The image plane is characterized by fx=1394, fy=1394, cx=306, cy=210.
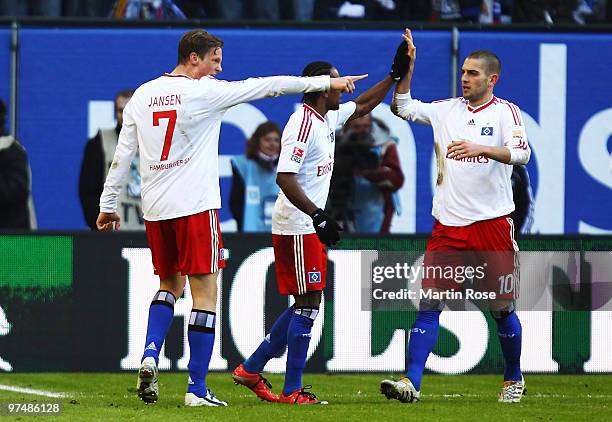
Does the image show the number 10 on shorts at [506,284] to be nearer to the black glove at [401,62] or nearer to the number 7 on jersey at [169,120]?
the black glove at [401,62]

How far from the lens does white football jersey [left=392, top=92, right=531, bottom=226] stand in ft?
28.9

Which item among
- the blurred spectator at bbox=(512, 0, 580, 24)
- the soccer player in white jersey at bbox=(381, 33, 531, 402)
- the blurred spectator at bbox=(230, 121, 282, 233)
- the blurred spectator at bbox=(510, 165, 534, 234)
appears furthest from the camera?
the blurred spectator at bbox=(512, 0, 580, 24)

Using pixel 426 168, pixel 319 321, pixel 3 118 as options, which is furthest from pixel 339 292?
pixel 3 118

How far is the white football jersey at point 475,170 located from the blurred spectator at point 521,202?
12.2ft

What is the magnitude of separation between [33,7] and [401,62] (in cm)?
636

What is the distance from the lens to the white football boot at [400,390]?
8.38 m

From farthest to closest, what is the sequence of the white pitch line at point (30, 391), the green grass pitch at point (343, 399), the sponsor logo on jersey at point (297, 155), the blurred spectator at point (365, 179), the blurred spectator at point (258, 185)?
the blurred spectator at point (365, 179) < the blurred spectator at point (258, 185) < the white pitch line at point (30, 391) < the sponsor logo on jersey at point (297, 155) < the green grass pitch at point (343, 399)

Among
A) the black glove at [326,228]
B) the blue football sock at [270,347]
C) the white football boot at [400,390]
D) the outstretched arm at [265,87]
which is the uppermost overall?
the outstretched arm at [265,87]

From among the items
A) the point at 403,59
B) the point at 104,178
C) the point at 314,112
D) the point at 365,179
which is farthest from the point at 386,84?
the point at 104,178

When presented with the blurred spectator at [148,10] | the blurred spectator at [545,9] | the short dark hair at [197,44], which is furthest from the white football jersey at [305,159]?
the blurred spectator at [545,9]

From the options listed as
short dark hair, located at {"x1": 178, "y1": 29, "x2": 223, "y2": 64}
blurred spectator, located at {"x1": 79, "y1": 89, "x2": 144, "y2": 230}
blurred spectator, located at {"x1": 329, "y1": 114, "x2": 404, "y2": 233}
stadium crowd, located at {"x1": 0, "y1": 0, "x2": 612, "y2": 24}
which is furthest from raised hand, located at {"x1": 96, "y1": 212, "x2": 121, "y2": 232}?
stadium crowd, located at {"x1": 0, "y1": 0, "x2": 612, "y2": 24}

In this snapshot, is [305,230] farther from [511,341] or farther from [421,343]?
[511,341]

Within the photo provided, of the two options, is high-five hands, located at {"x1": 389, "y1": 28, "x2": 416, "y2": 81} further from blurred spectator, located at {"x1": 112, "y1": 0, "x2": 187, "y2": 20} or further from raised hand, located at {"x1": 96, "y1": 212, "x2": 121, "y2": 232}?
blurred spectator, located at {"x1": 112, "y1": 0, "x2": 187, "y2": 20}

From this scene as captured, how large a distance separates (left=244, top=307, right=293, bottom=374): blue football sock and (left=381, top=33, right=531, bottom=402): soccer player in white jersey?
0.88 metres
